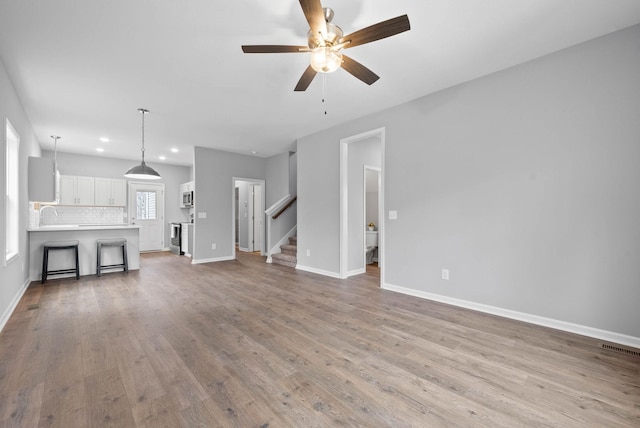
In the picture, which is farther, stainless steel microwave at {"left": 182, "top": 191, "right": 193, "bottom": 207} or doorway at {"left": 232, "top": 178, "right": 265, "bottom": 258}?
doorway at {"left": 232, "top": 178, "right": 265, "bottom": 258}

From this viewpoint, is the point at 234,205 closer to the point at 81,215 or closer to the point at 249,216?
the point at 249,216

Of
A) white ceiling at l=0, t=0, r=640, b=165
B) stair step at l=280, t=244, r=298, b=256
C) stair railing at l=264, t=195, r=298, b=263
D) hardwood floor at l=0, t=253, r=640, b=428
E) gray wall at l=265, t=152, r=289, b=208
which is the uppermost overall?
white ceiling at l=0, t=0, r=640, b=165

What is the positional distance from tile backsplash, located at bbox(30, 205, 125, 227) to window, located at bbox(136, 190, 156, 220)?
417 millimetres

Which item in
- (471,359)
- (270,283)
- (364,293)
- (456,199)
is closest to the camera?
(471,359)

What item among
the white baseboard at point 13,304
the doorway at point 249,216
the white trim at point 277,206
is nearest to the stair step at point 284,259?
the white trim at point 277,206

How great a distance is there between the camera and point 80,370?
79.6 inches

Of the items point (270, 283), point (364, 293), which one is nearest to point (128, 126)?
point (270, 283)

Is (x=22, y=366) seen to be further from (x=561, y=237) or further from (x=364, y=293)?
(x=561, y=237)

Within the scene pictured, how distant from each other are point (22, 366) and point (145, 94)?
314 cm

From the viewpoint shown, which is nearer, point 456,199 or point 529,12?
point 529,12

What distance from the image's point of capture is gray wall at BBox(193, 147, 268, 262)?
258 inches

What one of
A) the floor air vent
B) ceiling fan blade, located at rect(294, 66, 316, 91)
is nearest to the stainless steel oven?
ceiling fan blade, located at rect(294, 66, 316, 91)

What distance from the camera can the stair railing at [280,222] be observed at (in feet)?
22.1

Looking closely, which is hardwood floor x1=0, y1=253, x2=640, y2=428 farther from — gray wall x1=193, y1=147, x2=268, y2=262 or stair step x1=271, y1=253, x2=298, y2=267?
gray wall x1=193, y1=147, x2=268, y2=262
